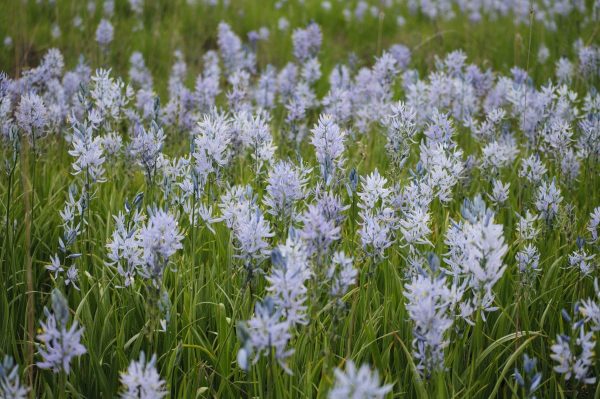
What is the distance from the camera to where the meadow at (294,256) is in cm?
183

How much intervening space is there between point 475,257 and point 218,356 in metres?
1.00

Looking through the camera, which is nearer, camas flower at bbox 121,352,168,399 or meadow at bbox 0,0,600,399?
camas flower at bbox 121,352,168,399

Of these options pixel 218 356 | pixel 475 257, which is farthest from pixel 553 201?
pixel 218 356

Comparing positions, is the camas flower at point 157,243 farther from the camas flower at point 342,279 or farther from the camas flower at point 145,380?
the camas flower at point 342,279

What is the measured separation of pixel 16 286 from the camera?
256 cm

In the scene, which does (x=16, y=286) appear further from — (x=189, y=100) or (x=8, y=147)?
(x=189, y=100)

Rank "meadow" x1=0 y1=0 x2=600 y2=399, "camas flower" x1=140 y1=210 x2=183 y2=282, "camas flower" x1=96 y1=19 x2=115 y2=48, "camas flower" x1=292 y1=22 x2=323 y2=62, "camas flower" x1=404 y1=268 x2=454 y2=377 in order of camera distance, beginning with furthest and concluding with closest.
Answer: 1. "camas flower" x1=292 y1=22 x2=323 y2=62
2. "camas flower" x1=96 y1=19 x2=115 y2=48
3. "camas flower" x1=140 y1=210 x2=183 y2=282
4. "meadow" x1=0 y1=0 x2=600 y2=399
5. "camas flower" x1=404 y1=268 x2=454 y2=377

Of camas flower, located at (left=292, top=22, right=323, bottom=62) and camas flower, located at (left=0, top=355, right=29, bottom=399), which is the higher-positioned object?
camas flower, located at (left=292, top=22, right=323, bottom=62)

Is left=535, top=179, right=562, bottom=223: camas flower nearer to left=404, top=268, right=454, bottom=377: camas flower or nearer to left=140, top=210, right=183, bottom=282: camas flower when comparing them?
left=404, top=268, right=454, bottom=377: camas flower

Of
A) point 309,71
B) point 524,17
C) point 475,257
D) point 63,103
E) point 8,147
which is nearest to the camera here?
point 475,257

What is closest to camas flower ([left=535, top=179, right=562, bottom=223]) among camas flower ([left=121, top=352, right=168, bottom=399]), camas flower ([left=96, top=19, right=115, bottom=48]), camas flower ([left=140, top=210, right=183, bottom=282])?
camas flower ([left=140, top=210, right=183, bottom=282])

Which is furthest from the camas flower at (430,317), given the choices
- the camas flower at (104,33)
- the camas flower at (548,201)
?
the camas flower at (104,33)

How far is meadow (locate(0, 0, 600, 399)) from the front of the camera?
6.00 ft

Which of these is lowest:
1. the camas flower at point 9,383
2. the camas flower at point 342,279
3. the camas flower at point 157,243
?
the camas flower at point 9,383
